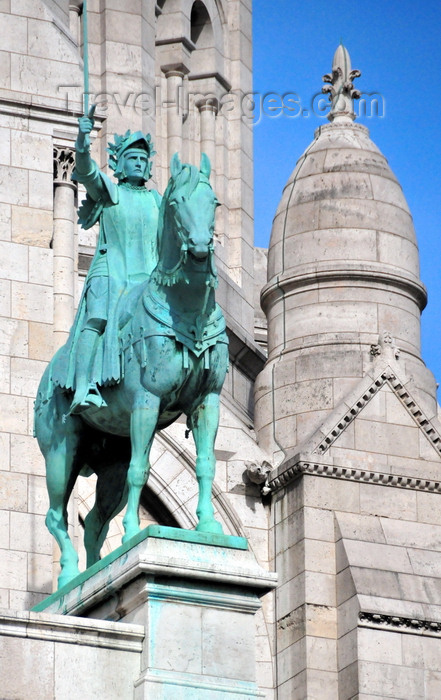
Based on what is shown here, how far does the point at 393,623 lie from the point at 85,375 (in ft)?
20.8

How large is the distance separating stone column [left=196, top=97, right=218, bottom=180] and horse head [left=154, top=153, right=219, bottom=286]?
44.8 ft

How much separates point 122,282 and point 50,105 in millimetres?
5453

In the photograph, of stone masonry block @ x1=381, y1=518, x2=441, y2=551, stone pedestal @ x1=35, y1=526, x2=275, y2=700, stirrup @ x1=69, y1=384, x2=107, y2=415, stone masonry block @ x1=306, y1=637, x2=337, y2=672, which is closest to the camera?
stone pedestal @ x1=35, y1=526, x2=275, y2=700

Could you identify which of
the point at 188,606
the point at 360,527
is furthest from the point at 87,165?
the point at 360,527

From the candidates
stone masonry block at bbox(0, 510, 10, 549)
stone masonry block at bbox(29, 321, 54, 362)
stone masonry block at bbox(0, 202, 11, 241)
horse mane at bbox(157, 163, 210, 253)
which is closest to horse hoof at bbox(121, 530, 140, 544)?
horse mane at bbox(157, 163, 210, 253)

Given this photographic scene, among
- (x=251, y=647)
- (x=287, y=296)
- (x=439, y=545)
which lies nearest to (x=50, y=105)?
(x=287, y=296)

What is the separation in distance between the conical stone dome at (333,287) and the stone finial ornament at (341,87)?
1043 mm

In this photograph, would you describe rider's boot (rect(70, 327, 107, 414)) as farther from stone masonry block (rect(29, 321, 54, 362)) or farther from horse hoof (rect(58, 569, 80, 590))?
stone masonry block (rect(29, 321, 54, 362))

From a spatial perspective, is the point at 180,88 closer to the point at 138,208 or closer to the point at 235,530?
the point at 235,530

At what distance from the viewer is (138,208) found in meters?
19.0

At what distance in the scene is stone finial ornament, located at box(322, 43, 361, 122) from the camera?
91.2 feet

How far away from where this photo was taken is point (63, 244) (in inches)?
928

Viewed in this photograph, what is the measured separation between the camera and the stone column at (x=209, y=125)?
31783 millimetres

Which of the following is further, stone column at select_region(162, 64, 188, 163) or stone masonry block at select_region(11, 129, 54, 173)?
stone column at select_region(162, 64, 188, 163)
